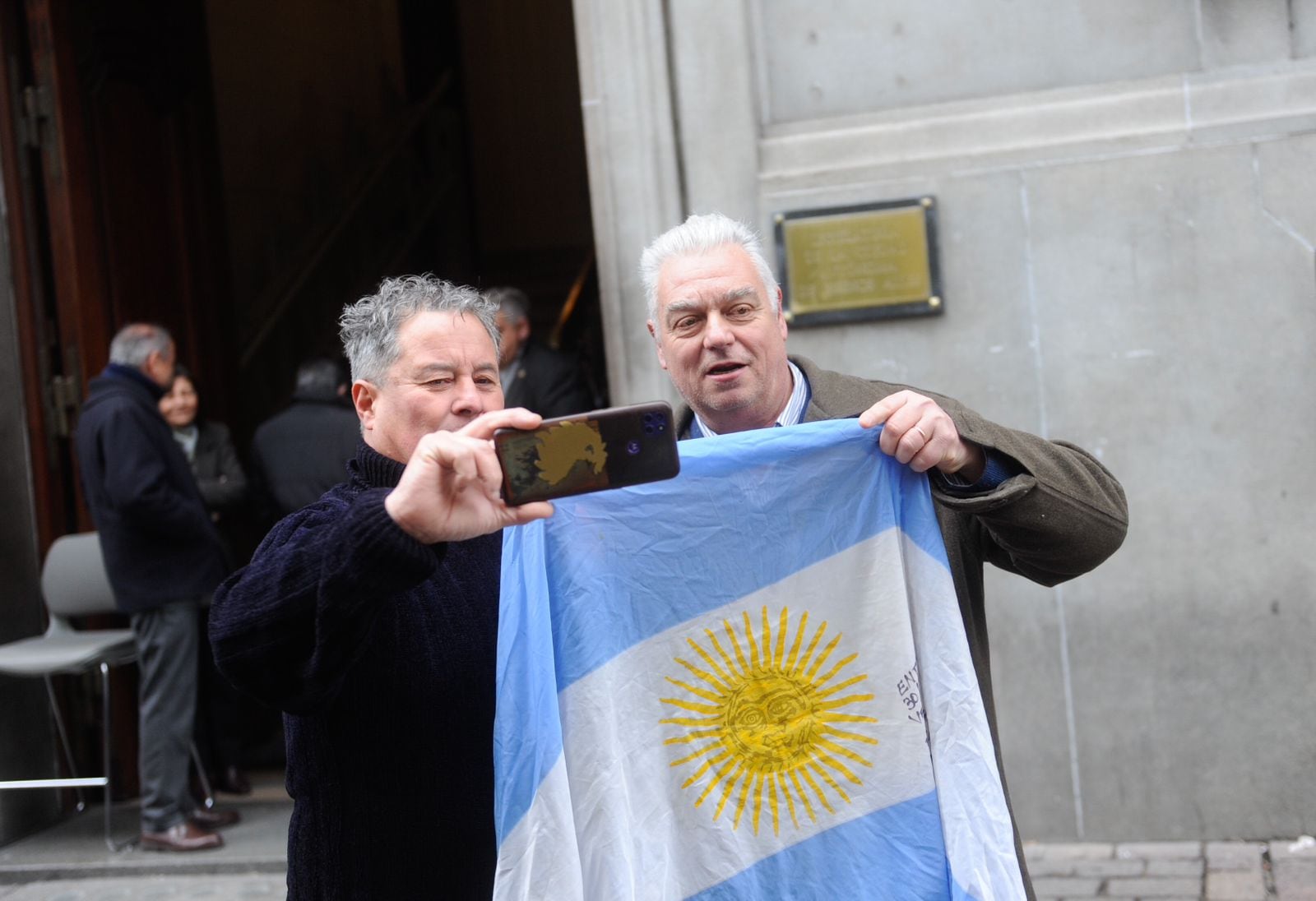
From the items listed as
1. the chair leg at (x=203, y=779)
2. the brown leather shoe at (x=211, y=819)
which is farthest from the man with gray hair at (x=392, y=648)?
the chair leg at (x=203, y=779)

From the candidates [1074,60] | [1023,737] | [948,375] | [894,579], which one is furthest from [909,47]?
[894,579]

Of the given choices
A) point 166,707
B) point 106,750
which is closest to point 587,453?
point 166,707

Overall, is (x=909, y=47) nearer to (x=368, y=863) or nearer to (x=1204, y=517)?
(x=1204, y=517)

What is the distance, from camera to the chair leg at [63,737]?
616cm

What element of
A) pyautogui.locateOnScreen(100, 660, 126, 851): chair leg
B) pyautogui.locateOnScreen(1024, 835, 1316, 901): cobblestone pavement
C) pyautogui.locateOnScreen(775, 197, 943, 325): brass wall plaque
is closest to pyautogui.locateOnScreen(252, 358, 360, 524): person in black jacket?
pyautogui.locateOnScreen(100, 660, 126, 851): chair leg

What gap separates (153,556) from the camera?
5840 millimetres

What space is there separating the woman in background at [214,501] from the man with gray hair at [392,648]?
4.34m

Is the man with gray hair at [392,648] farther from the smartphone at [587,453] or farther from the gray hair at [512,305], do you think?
the gray hair at [512,305]

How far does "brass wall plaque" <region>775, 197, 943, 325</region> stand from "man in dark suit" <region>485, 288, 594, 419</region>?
1324mm

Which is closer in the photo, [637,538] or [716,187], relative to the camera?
[637,538]

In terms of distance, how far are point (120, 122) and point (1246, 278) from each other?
15.7 ft

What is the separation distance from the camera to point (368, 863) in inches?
83.3

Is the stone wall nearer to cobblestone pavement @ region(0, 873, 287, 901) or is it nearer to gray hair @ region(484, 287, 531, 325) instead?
gray hair @ region(484, 287, 531, 325)

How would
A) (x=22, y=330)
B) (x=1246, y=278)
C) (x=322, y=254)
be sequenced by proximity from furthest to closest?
(x=322, y=254) < (x=22, y=330) < (x=1246, y=278)
